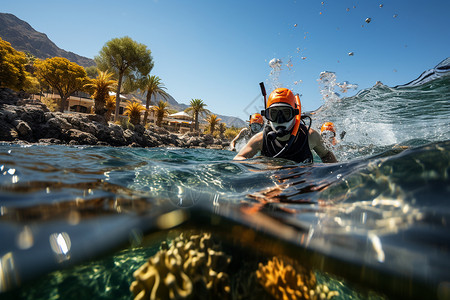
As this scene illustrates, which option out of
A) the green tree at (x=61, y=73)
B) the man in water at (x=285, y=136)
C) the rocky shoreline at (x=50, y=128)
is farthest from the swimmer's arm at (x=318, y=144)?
the green tree at (x=61, y=73)

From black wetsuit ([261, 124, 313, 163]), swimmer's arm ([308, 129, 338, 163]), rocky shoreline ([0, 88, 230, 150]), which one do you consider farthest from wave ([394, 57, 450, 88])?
rocky shoreline ([0, 88, 230, 150])

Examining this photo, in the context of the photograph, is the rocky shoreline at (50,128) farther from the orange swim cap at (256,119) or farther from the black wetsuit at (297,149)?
the black wetsuit at (297,149)

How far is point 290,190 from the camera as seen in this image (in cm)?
204

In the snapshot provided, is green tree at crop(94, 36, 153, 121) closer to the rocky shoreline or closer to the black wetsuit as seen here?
the rocky shoreline

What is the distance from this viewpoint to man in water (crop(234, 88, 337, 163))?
12.4 feet

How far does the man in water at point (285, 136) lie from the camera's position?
3.78 m

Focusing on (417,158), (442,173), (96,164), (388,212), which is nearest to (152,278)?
(388,212)

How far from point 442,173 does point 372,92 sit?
39.1 ft

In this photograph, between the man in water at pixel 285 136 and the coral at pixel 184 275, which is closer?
the coral at pixel 184 275

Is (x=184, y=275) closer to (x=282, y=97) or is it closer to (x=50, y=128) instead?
(x=282, y=97)

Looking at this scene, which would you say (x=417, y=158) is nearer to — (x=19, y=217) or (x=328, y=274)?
(x=328, y=274)

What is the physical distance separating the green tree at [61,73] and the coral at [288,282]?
1545 inches

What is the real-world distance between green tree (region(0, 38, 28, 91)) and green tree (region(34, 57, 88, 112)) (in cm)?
585

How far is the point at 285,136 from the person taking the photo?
13.2 ft
